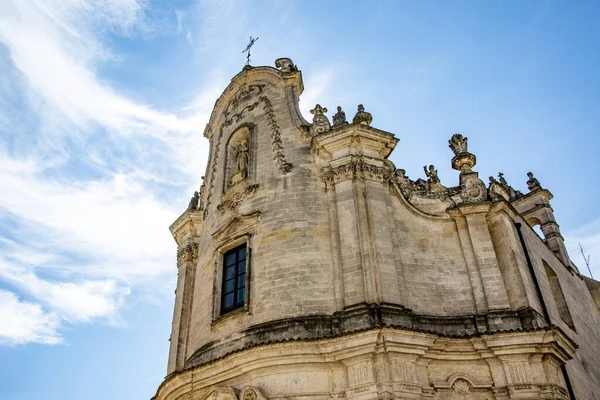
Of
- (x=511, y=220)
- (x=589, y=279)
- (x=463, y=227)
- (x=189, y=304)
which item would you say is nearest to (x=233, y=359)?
(x=189, y=304)

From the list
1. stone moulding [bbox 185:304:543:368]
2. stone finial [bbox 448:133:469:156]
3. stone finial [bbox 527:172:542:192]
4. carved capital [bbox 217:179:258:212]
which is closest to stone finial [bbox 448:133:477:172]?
stone finial [bbox 448:133:469:156]

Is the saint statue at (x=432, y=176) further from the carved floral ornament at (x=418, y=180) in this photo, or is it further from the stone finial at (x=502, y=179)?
the stone finial at (x=502, y=179)

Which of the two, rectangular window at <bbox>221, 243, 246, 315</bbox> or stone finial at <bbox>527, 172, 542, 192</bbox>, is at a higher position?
stone finial at <bbox>527, 172, 542, 192</bbox>

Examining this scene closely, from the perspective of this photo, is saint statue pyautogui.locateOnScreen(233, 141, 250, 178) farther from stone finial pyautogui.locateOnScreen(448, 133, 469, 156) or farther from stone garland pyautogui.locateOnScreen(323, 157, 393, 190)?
stone finial pyautogui.locateOnScreen(448, 133, 469, 156)

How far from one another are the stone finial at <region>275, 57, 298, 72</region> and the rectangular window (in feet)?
21.8

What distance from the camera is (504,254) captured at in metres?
14.3

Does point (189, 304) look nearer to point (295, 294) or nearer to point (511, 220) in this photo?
point (295, 294)

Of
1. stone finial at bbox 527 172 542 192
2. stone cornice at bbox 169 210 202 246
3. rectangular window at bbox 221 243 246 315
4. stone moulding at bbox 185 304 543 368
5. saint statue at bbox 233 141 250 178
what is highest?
stone finial at bbox 527 172 542 192

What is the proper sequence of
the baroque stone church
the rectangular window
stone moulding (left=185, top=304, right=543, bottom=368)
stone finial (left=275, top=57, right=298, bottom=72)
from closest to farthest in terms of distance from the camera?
the baroque stone church < stone moulding (left=185, top=304, right=543, bottom=368) < the rectangular window < stone finial (left=275, top=57, right=298, bottom=72)

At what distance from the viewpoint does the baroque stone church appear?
39.4ft

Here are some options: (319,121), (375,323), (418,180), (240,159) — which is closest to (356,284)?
(375,323)

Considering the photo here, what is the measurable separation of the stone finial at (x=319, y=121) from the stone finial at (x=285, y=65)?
220 cm

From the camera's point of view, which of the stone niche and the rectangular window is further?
the stone niche

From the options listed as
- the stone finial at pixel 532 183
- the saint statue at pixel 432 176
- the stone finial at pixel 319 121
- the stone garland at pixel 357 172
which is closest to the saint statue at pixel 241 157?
the stone finial at pixel 319 121
